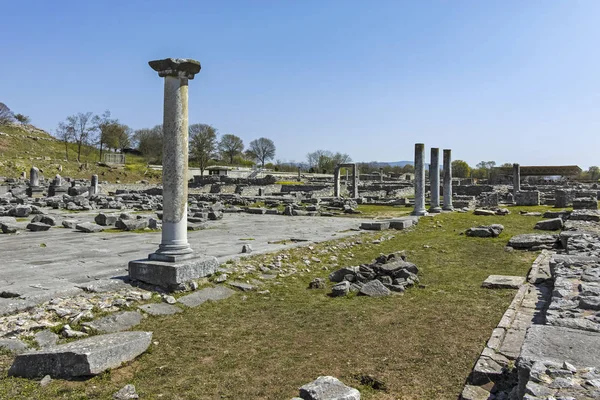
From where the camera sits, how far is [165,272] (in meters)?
7.23

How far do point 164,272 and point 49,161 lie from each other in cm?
5557

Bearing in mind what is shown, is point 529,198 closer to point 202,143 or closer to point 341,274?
point 341,274

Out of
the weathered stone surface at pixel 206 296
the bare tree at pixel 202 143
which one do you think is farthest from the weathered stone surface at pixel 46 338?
the bare tree at pixel 202 143

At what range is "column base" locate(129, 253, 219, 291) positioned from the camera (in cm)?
719

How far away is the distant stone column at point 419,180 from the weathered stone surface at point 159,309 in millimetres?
16256

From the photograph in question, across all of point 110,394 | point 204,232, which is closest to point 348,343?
point 110,394

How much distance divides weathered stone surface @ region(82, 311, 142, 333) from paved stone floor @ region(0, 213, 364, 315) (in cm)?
92

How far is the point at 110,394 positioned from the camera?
404cm

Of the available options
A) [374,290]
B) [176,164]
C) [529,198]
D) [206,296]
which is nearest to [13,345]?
[206,296]

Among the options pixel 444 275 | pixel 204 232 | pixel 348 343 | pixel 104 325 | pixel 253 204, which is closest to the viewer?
pixel 348 343

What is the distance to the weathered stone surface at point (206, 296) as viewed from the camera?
686cm

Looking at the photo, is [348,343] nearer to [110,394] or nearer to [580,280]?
[110,394]

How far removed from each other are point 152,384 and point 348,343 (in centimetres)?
218

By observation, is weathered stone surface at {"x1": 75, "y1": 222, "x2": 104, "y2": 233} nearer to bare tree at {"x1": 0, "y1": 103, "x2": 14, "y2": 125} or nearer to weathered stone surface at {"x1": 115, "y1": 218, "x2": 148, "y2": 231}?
weathered stone surface at {"x1": 115, "y1": 218, "x2": 148, "y2": 231}
